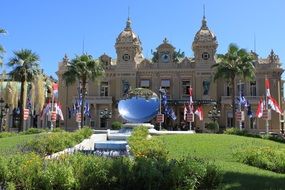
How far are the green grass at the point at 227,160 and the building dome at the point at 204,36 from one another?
35297mm

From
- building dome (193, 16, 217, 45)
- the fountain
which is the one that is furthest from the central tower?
the fountain

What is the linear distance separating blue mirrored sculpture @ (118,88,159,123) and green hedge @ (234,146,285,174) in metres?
24.3

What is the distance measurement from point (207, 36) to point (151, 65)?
Answer: 356 inches

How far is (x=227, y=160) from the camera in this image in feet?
62.2

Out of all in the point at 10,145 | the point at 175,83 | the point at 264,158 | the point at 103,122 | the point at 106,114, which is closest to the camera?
the point at 264,158

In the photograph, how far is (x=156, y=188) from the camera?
35.1ft

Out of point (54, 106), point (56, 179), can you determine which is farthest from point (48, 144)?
point (54, 106)

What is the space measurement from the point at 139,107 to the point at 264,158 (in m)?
26.9

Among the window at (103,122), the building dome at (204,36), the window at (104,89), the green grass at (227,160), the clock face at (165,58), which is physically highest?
the building dome at (204,36)

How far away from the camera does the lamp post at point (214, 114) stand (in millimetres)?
57188

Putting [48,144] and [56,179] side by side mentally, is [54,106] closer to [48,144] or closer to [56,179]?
[48,144]

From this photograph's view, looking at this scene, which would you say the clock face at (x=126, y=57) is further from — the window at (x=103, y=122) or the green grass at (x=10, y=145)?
the green grass at (x=10, y=145)

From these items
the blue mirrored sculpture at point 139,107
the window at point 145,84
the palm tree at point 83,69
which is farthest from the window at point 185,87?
the blue mirrored sculpture at point 139,107

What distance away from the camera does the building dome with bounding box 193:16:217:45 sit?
62.8 meters
